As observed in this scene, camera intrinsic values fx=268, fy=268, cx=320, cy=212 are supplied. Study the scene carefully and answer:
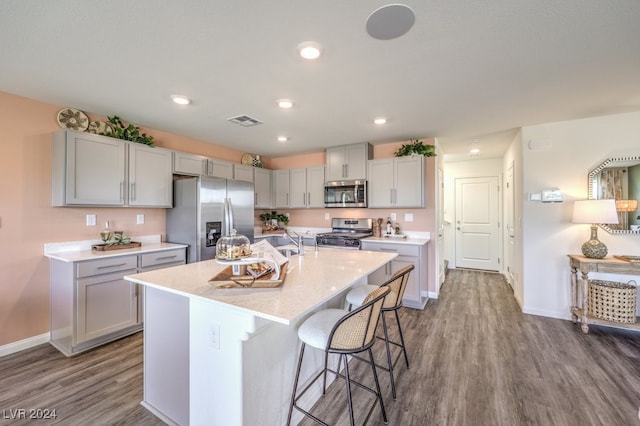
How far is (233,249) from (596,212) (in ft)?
12.1

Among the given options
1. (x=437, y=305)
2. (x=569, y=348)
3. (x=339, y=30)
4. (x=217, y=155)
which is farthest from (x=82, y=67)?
(x=569, y=348)

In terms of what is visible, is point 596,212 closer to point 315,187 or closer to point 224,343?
point 315,187

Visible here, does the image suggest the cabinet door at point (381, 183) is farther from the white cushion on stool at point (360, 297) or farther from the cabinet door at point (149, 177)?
the cabinet door at point (149, 177)

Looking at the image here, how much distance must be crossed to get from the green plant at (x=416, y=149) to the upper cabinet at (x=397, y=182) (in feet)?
0.38

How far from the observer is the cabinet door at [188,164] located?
3.60m

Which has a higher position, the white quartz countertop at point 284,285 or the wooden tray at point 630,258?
the white quartz countertop at point 284,285

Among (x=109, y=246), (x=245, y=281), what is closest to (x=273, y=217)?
(x=109, y=246)

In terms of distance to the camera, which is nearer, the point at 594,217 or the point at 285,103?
the point at 285,103

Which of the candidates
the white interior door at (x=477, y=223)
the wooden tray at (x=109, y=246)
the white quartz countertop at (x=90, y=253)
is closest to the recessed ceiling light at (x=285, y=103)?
the white quartz countertop at (x=90, y=253)

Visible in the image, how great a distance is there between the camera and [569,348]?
2.59 meters

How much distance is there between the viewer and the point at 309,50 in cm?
183

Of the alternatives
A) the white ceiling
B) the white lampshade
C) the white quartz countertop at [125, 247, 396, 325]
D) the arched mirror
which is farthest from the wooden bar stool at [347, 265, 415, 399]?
the arched mirror

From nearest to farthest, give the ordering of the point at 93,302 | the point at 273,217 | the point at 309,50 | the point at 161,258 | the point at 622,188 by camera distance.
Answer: the point at 309,50
the point at 93,302
the point at 622,188
the point at 161,258
the point at 273,217

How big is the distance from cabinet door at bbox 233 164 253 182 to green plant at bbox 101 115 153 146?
1293mm
